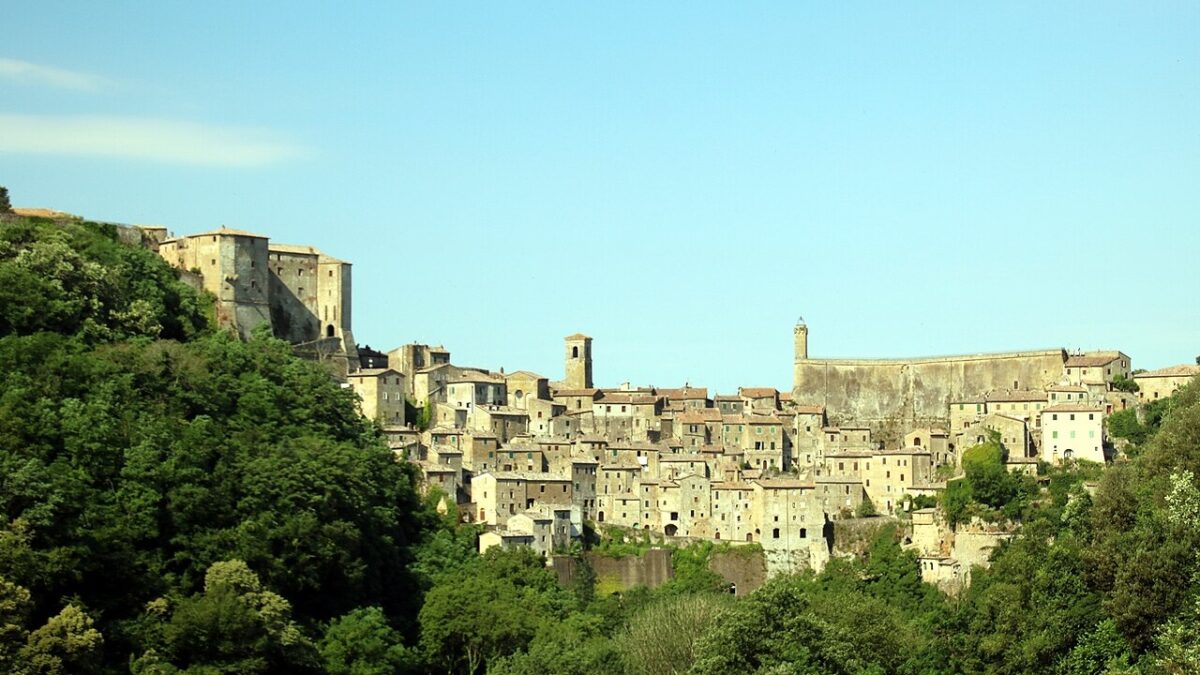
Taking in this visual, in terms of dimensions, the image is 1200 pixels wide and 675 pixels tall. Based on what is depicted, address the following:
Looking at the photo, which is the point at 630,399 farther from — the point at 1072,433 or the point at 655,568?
the point at 1072,433

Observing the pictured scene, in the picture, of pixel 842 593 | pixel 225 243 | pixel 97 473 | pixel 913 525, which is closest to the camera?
pixel 97 473

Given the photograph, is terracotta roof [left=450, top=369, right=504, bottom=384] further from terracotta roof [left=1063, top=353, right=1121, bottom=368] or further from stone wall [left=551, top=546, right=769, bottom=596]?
terracotta roof [left=1063, top=353, right=1121, bottom=368]

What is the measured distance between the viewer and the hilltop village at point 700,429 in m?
78.8

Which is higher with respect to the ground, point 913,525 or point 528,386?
point 528,386

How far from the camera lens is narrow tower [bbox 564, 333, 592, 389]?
9575 cm

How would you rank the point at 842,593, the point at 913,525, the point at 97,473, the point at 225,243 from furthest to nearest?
the point at 225,243, the point at 913,525, the point at 842,593, the point at 97,473

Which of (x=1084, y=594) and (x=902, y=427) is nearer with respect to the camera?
(x=1084, y=594)

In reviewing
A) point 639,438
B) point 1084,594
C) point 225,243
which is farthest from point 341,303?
point 1084,594

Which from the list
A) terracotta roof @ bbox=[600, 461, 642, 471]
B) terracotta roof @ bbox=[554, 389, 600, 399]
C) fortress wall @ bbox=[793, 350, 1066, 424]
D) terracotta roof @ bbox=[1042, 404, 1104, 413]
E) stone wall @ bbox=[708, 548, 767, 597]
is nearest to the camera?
stone wall @ bbox=[708, 548, 767, 597]

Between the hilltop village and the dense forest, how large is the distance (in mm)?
2014

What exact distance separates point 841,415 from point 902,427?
3352mm

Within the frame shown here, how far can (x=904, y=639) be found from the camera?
209 ft

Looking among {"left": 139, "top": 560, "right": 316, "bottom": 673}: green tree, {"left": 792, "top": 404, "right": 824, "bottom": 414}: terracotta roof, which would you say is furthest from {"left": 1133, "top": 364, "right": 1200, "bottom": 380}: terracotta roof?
{"left": 139, "top": 560, "right": 316, "bottom": 673}: green tree

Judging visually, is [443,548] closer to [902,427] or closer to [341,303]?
[341,303]
